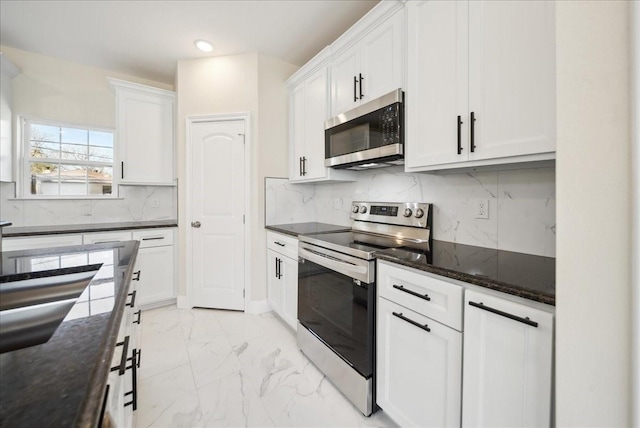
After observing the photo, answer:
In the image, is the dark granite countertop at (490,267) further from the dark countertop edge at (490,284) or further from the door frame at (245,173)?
the door frame at (245,173)

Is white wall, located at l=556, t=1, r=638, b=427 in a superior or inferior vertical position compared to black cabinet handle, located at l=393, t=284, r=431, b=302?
superior

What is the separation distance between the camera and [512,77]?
1.19 m

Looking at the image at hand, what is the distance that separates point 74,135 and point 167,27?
5.73 ft

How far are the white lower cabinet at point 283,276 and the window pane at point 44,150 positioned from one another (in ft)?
8.29

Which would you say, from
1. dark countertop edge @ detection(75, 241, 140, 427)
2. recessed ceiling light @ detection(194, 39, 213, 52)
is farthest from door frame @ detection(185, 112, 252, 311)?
dark countertop edge @ detection(75, 241, 140, 427)

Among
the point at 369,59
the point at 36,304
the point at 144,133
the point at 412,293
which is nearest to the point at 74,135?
the point at 144,133

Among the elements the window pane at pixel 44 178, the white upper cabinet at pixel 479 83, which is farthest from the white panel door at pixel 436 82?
the window pane at pixel 44 178

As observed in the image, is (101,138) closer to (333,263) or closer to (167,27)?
(167,27)

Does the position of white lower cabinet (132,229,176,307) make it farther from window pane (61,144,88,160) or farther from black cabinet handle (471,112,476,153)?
black cabinet handle (471,112,476,153)

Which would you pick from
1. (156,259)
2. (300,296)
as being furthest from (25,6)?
(300,296)

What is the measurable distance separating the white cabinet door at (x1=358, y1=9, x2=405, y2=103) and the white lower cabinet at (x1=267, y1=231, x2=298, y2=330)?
1.31m

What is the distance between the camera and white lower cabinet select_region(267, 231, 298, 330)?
2334 mm

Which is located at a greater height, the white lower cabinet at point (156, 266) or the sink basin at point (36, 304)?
the sink basin at point (36, 304)

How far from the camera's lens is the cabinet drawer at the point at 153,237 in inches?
112
